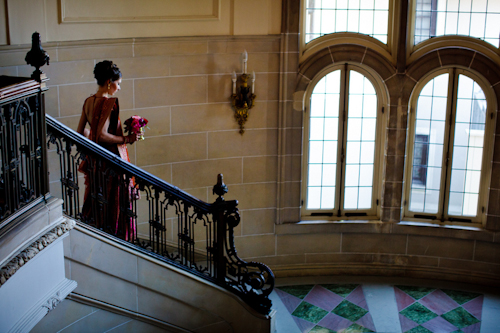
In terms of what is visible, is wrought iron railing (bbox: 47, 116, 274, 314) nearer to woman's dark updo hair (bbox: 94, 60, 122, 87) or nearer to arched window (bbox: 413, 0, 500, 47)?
woman's dark updo hair (bbox: 94, 60, 122, 87)

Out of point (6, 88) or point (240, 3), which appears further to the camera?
point (240, 3)

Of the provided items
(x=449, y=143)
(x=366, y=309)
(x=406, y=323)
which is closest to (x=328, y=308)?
(x=366, y=309)

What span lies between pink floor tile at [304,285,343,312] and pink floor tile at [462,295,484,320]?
1.59 m

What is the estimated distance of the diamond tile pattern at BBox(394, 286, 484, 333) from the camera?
22.2ft

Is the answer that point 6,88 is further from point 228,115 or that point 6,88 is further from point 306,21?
point 306,21

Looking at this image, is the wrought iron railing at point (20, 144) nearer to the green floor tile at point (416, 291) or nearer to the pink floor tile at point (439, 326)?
the pink floor tile at point (439, 326)

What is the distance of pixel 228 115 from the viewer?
730cm

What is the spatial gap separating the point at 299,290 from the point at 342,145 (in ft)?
6.65

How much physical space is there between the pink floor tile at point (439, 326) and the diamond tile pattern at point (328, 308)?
669mm

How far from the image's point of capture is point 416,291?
25.1ft

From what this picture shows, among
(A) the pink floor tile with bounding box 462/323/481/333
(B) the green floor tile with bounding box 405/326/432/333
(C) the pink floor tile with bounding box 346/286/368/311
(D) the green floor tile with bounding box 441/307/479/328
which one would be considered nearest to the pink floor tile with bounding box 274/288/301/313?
(C) the pink floor tile with bounding box 346/286/368/311

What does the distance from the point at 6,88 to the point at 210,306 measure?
3.14 m

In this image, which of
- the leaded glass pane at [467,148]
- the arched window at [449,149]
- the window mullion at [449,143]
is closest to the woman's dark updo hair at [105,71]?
the arched window at [449,149]

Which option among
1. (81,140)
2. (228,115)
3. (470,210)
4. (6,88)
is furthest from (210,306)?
(470,210)
